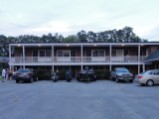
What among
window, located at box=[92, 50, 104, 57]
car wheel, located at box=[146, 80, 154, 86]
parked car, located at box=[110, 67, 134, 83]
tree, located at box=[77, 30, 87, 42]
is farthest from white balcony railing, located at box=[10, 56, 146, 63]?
tree, located at box=[77, 30, 87, 42]

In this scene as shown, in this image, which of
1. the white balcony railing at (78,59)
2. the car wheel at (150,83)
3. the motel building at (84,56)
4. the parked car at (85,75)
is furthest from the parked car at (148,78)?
the white balcony railing at (78,59)

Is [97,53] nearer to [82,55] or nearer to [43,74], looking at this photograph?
[82,55]

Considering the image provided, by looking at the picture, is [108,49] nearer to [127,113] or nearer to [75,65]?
[75,65]

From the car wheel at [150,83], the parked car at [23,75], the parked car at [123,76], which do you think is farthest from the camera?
the parked car at [123,76]

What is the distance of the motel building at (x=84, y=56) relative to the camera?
1689 inches

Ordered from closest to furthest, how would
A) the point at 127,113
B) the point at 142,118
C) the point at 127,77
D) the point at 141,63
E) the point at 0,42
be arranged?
the point at 142,118, the point at 127,113, the point at 127,77, the point at 141,63, the point at 0,42

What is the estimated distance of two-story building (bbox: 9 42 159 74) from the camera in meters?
43.0

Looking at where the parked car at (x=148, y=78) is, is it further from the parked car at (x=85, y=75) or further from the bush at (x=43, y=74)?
the bush at (x=43, y=74)

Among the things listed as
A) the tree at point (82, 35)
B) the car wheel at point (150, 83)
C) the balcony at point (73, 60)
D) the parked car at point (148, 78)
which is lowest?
the car wheel at point (150, 83)

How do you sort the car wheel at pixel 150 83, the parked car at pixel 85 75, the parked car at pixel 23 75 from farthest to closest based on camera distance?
1. the parked car at pixel 85 75
2. the parked car at pixel 23 75
3. the car wheel at pixel 150 83

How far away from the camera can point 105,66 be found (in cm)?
4594

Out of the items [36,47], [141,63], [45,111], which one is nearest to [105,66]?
[141,63]

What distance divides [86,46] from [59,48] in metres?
4.11

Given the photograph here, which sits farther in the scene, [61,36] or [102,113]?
[61,36]
